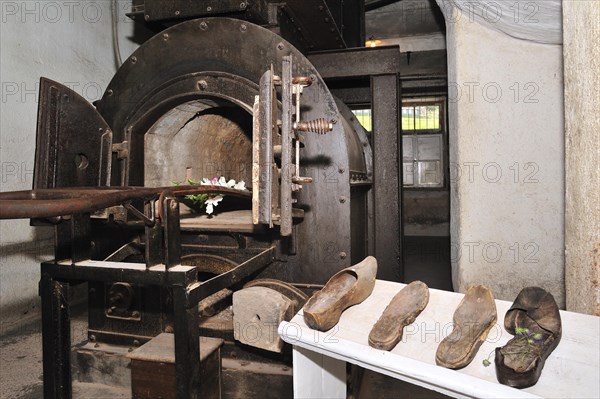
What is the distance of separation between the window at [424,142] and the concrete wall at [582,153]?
570 cm

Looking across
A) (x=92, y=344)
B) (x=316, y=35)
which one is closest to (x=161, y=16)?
(x=316, y=35)

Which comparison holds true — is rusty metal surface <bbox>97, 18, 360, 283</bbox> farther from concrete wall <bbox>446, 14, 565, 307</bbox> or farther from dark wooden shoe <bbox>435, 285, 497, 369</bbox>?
Result: concrete wall <bbox>446, 14, 565, 307</bbox>

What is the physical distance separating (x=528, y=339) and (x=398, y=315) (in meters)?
0.34

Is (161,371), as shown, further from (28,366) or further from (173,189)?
(28,366)

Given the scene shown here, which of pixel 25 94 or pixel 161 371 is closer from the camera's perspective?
pixel 161 371

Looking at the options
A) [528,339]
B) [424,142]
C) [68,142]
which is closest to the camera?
[528,339]

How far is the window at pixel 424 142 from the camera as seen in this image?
7.09 meters

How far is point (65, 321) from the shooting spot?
1.42 meters

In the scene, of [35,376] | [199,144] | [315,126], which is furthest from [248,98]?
[35,376]

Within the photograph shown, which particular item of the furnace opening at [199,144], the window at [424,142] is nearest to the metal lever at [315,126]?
the furnace opening at [199,144]

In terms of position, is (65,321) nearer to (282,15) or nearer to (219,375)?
(219,375)

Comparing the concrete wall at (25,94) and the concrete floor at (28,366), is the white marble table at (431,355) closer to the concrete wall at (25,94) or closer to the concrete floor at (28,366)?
the concrete floor at (28,366)

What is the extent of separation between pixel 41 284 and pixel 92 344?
3.17 feet

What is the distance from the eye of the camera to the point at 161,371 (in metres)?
1.65
